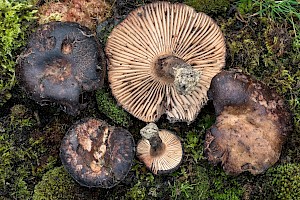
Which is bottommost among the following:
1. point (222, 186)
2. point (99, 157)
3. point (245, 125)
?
point (222, 186)

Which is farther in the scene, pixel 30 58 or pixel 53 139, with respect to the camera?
pixel 53 139

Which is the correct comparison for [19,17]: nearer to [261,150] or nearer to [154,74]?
[154,74]

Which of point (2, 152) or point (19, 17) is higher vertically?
point (19, 17)

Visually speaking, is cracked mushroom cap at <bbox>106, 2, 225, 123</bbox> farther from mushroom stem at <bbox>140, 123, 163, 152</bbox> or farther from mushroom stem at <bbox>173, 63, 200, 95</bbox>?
mushroom stem at <bbox>140, 123, 163, 152</bbox>

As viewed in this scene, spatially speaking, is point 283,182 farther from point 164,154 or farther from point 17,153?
point 17,153

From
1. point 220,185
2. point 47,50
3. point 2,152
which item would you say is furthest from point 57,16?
point 220,185

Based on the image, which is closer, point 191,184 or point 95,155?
point 95,155

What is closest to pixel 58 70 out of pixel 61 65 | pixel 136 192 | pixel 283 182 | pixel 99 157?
pixel 61 65
